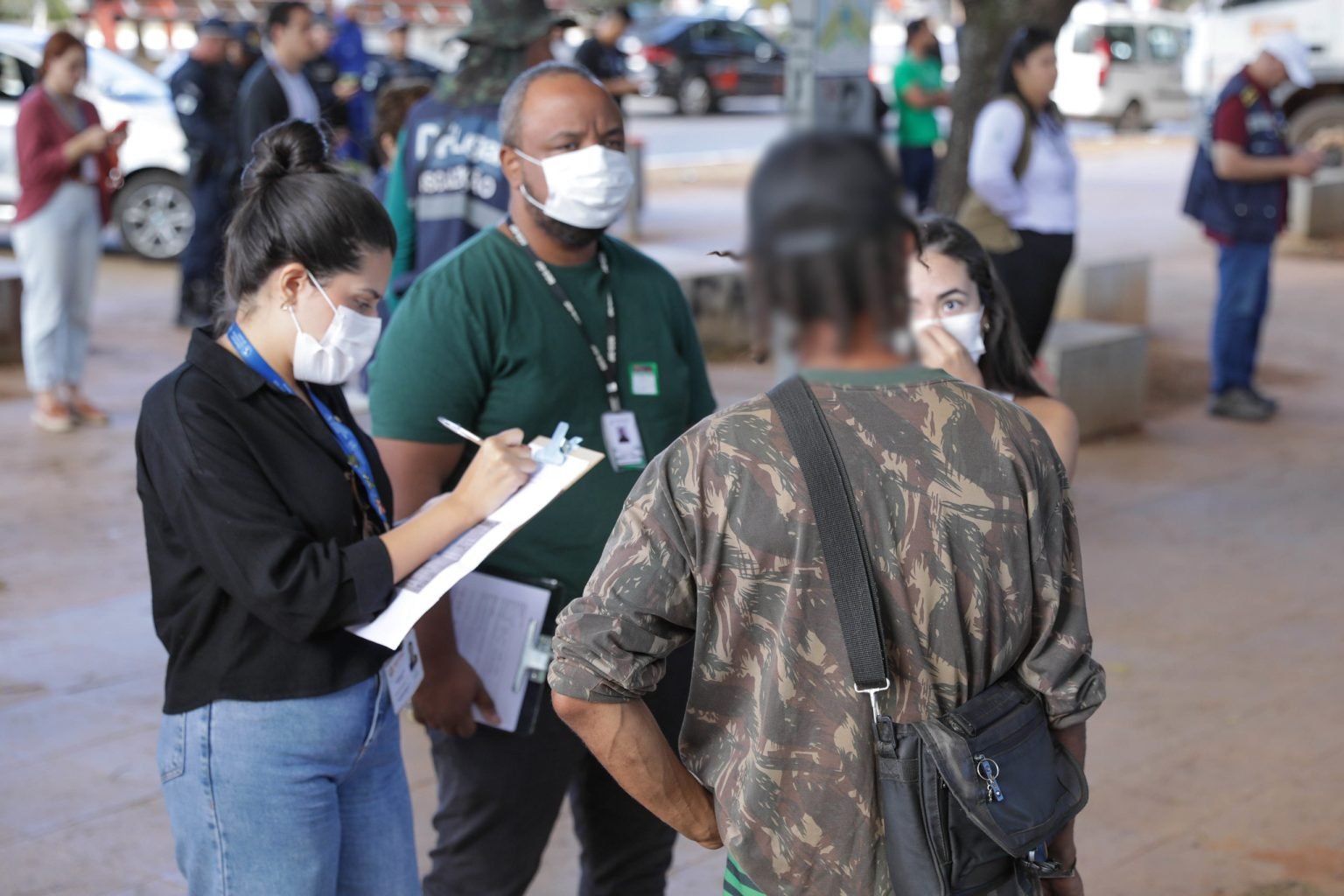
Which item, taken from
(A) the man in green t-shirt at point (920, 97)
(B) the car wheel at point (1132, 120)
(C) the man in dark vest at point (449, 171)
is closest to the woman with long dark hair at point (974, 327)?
(C) the man in dark vest at point (449, 171)

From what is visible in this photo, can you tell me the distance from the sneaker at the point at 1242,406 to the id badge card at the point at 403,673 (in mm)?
6872

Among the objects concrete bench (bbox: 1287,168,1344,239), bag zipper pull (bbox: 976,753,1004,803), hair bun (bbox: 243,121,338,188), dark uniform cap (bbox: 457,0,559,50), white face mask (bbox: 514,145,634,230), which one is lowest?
concrete bench (bbox: 1287,168,1344,239)

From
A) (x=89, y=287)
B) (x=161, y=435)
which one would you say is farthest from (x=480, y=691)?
(x=89, y=287)

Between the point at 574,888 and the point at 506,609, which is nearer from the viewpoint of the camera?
the point at 506,609

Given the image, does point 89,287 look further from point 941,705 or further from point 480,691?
point 941,705

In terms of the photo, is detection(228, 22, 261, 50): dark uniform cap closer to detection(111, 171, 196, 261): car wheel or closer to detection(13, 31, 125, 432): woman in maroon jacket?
detection(111, 171, 196, 261): car wheel

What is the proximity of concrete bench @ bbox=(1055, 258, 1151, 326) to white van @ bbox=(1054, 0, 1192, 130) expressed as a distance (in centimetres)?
1652

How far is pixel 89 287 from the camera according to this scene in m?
7.92

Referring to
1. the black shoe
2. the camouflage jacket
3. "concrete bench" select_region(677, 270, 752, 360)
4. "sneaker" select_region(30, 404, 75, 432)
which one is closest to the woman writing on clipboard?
the camouflage jacket

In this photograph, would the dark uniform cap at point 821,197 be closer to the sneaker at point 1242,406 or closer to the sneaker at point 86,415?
the sneaker at point 86,415

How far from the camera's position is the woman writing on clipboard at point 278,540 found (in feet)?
7.25

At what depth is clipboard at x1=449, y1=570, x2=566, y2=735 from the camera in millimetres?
2785

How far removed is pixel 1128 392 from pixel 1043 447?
22.1 feet

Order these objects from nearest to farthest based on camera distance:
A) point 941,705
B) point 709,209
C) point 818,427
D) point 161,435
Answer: point 818,427, point 941,705, point 161,435, point 709,209
